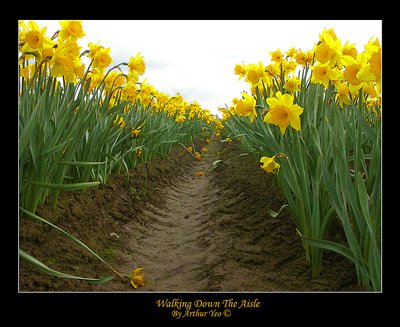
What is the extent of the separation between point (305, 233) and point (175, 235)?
1379mm

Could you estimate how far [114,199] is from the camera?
124 inches

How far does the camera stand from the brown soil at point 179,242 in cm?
175

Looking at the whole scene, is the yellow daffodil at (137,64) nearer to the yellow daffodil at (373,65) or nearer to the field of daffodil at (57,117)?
the field of daffodil at (57,117)

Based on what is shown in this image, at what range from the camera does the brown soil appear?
5.76 feet

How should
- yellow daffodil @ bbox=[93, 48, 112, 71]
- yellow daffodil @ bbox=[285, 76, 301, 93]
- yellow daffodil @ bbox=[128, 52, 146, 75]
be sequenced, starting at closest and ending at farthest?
yellow daffodil @ bbox=[93, 48, 112, 71] → yellow daffodil @ bbox=[285, 76, 301, 93] → yellow daffodil @ bbox=[128, 52, 146, 75]

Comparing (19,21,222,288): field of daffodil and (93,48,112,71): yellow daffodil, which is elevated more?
(93,48,112,71): yellow daffodil

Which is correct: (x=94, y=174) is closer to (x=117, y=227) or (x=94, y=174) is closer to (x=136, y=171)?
(x=117, y=227)

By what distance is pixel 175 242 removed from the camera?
109 inches

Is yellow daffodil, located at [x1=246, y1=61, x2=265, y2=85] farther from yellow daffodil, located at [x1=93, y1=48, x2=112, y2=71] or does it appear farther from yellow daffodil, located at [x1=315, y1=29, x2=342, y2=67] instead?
yellow daffodil, located at [x1=93, y1=48, x2=112, y2=71]

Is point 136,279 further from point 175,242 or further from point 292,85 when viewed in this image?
point 292,85

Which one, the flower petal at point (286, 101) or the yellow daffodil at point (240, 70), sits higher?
the yellow daffodil at point (240, 70)

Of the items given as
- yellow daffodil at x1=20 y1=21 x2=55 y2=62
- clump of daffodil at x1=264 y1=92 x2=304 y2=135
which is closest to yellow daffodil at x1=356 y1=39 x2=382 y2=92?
clump of daffodil at x1=264 y1=92 x2=304 y2=135

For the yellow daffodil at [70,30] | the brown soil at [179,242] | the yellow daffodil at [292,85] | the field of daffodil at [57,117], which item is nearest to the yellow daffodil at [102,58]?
the field of daffodil at [57,117]

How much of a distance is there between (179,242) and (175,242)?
3 cm
